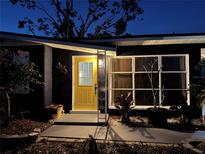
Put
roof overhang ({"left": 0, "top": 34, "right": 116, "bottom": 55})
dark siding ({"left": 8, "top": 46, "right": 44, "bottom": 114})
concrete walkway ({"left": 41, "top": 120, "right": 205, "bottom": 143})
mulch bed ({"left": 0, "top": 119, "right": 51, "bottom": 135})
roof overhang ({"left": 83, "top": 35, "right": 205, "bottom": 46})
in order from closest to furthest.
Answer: concrete walkway ({"left": 41, "top": 120, "right": 205, "bottom": 143}), mulch bed ({"left": 0, "top": 119, "right": 51, "bottom": 135}), roof overhang ({"left": 0, "top": 34, "right": 116, "bottom": 55}), roof overhang ({"left": 83, "top": 35, "right": 205, "bottom": 46}), dark siding ({"left": 8, "top": 46, "right": 44, "bottom": 114})

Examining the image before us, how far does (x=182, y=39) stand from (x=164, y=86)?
206 centimetres

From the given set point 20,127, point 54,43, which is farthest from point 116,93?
point 20,127

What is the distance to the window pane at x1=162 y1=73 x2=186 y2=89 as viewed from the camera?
330 inches

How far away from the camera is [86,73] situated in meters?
8.75

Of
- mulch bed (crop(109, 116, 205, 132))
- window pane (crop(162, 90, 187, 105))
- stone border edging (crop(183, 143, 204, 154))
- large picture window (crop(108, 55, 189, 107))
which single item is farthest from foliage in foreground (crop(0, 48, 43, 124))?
window pane (crop(162, 90, 187, 105))

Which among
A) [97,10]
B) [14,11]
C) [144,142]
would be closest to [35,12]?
[14,11]

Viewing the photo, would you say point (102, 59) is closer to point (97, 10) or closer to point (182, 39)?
point (182, 39)

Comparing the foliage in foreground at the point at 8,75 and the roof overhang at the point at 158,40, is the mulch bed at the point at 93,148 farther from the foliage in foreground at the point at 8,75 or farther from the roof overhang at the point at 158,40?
the roof overhang at the point at 158,40

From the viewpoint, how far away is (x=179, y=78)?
8398mm

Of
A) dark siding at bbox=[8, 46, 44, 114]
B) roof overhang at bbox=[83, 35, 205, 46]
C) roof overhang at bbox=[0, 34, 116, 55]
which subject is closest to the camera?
roof overhang at bbox=[0, 34, 116, 55]

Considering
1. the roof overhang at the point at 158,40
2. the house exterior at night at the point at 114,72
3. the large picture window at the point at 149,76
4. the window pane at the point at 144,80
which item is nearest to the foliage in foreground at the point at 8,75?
the house exterior at night at the point at 114,72

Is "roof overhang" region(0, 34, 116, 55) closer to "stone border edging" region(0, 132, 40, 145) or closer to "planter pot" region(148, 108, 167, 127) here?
"planter pot" region(148, 108, 167, 127)

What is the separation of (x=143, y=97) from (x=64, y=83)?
336 cm

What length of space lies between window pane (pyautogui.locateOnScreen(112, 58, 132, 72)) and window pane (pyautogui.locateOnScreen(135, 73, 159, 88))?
485 mm
